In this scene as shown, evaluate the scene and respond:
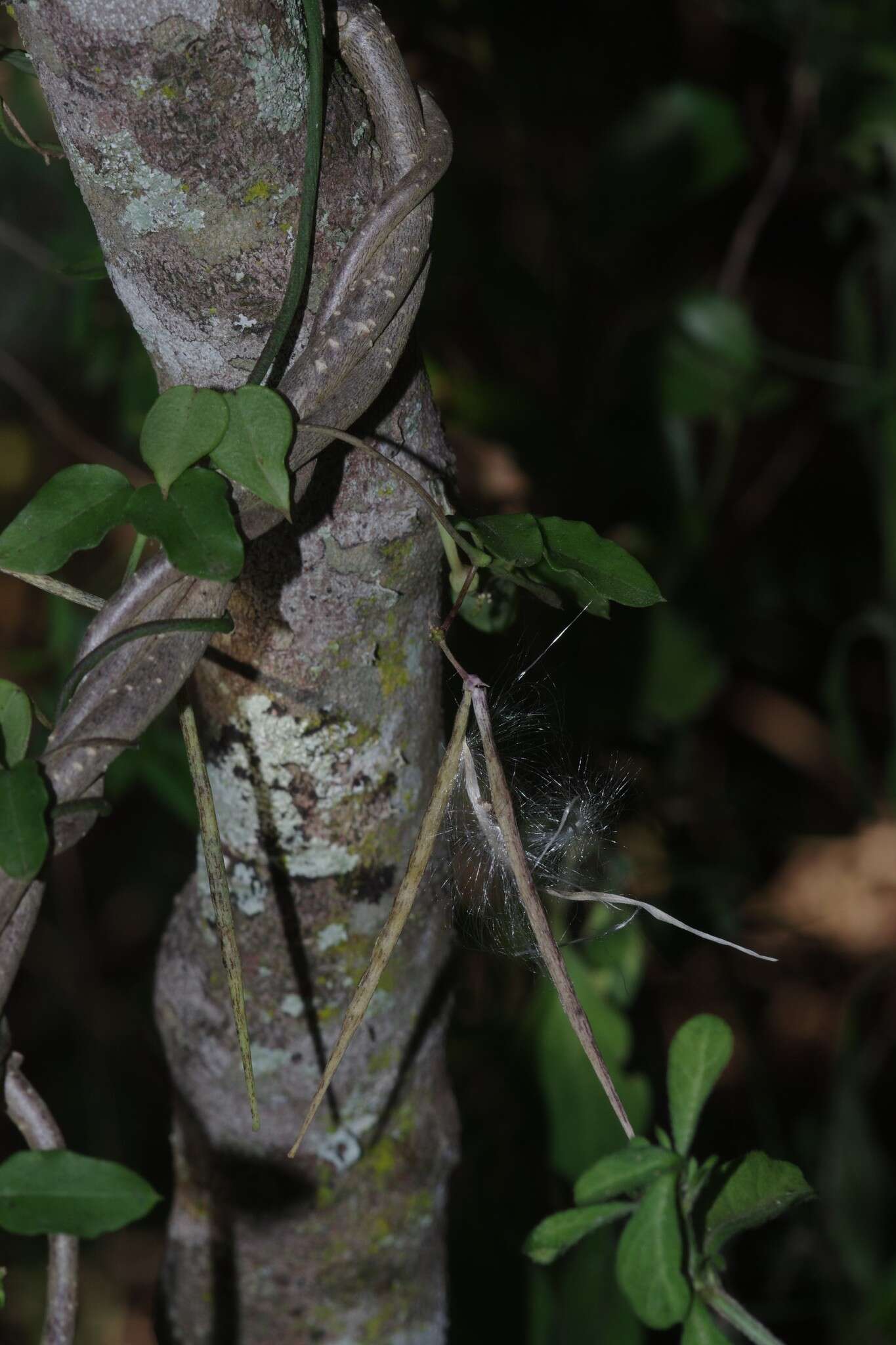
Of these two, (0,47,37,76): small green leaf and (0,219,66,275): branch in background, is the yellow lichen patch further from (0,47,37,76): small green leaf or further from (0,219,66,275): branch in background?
(0,219,66,275): branch in background

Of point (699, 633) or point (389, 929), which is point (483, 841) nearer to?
point (389, 929)

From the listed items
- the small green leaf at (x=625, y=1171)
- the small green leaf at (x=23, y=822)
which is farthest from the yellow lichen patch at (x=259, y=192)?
the small green leaf at (x=625, y=1171)

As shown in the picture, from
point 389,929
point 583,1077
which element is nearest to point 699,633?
point 583,1077

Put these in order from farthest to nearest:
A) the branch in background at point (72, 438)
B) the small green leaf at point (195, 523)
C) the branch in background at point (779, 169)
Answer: the branch in background at point (779, 169), the branch in background at point (72, 438), the small green leaf at point (195, 523)

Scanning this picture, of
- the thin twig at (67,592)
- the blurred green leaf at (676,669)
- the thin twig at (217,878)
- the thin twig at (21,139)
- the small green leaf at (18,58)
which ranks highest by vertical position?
the small green leaf at (18,58)

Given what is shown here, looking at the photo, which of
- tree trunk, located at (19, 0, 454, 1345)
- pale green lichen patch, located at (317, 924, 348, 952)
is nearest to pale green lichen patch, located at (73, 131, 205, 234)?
tree trunk, located at (19, 0, 454, 1345)

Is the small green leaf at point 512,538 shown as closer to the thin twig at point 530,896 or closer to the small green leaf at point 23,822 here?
the thin twig at point 530,896
